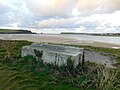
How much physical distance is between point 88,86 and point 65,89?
1175 millimetres

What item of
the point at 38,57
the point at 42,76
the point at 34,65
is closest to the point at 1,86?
the point at 42,76

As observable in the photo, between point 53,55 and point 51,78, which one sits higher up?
point 53,55

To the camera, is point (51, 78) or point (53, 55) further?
point (53, 55)

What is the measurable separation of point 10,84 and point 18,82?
39cm

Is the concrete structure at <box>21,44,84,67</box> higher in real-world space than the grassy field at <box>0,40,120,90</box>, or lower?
higher

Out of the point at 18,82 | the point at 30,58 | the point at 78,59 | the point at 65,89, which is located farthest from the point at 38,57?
the point at 65,89

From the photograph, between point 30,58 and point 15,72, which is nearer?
point 15,72

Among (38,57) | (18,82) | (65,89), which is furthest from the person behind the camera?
(38,57)

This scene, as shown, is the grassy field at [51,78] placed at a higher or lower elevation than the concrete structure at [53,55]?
lower

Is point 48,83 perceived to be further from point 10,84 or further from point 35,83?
point 10,84

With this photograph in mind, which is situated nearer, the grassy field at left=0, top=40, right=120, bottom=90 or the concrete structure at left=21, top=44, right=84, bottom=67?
the grassy field at left=0, top=40, right=120, bottom=90

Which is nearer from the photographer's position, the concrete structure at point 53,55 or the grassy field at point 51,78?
the grassy field at point 51,78

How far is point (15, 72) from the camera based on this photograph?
12484 millimetres

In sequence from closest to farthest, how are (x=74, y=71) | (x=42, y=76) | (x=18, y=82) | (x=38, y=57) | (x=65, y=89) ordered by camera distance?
(x=65, y=89), (x=18, y=82), (x=42, y=76), (x=74, y=71), (x=38, y=57)
